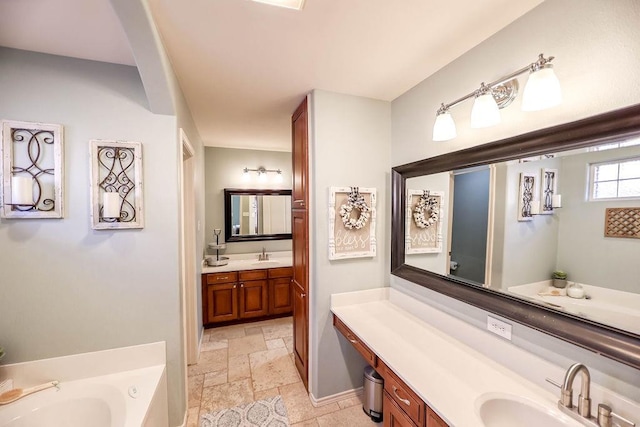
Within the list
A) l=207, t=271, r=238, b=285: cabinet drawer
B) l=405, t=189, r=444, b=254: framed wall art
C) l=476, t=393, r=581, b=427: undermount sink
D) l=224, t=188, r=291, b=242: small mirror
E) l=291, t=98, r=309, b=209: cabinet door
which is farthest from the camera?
l=224, t=188, r=291, b=242: small mirror

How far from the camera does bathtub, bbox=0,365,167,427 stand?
1.37 m

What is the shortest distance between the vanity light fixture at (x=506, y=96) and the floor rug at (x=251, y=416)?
2.37m

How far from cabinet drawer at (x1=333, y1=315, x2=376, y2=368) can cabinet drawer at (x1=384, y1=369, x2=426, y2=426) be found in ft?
0.52

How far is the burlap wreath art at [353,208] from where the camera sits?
6.81 feet

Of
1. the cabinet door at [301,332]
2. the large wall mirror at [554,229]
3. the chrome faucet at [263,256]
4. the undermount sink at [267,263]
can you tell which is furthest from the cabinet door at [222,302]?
the large wall mirror at [554,229]

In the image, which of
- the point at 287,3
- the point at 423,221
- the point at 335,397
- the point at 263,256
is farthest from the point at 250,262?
the point at 287,3

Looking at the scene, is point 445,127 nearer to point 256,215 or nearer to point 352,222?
point 352,222

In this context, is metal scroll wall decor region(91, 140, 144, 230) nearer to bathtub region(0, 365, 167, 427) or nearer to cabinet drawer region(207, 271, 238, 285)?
bathtub region(0, 365, 167, 427)

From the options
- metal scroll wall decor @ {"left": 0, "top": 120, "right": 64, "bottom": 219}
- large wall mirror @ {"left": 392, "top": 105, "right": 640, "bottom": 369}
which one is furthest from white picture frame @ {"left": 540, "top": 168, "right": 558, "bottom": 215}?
metal scroll wall decor @ {"left": 0, "top": 120, "right": 64, "bottom": 219}

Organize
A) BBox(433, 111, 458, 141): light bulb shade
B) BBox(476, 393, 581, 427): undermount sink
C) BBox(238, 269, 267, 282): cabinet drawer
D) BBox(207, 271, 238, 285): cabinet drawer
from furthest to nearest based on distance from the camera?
BBox(238, 269, 267, 282): cabinet drawer → BBox(207, 271, 238, 285): cabinet drawer → BBox(433, 111, 458, 141): light bulb shade → BBox(476, 393, 581, 427): undermount sink

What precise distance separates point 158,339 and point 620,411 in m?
2.38

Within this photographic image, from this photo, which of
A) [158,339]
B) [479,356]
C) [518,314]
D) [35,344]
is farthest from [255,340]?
[518,314]

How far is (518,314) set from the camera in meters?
1.22

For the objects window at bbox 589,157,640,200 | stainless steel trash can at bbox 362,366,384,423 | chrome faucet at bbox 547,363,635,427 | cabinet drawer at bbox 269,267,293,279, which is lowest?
stainless steel trash can at bbox 362,366,384,423
